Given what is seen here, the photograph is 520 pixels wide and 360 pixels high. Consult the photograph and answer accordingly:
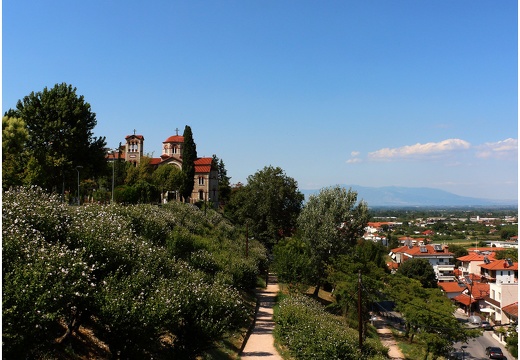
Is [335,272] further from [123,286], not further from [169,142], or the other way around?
[169,142]

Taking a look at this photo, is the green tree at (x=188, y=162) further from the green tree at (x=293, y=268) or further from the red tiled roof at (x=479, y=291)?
the red tiled roof at (x=479, y=291)

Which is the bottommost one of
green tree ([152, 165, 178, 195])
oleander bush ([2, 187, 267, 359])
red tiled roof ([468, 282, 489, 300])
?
red tiled roof ([468, 282, 489, 300])

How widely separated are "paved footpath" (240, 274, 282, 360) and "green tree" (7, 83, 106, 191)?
811 inches

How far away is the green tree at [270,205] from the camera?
5747 cm

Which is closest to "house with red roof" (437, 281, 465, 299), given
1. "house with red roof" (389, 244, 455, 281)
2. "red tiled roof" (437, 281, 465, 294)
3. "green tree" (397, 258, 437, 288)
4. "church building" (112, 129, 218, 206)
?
"red tiled roof" (437, 281, 465, 294)

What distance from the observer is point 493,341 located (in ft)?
159

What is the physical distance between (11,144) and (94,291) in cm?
2088

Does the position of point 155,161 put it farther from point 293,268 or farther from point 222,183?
point 293,268

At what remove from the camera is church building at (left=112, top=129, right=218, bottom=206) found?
74.5 metres

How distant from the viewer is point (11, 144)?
3005 cm

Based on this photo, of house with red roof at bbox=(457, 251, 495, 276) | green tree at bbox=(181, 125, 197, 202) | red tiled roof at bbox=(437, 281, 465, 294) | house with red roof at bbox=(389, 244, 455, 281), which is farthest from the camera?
house with red roof at bbox=(389, 244, 455, 281)

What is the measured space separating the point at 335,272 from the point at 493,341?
23786mm

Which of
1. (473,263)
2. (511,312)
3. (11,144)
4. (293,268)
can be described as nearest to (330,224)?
(293,268)

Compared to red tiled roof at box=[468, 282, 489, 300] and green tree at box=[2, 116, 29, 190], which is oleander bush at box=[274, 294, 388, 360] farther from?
red tiled roof at box=[468, 282, 489, 300]
